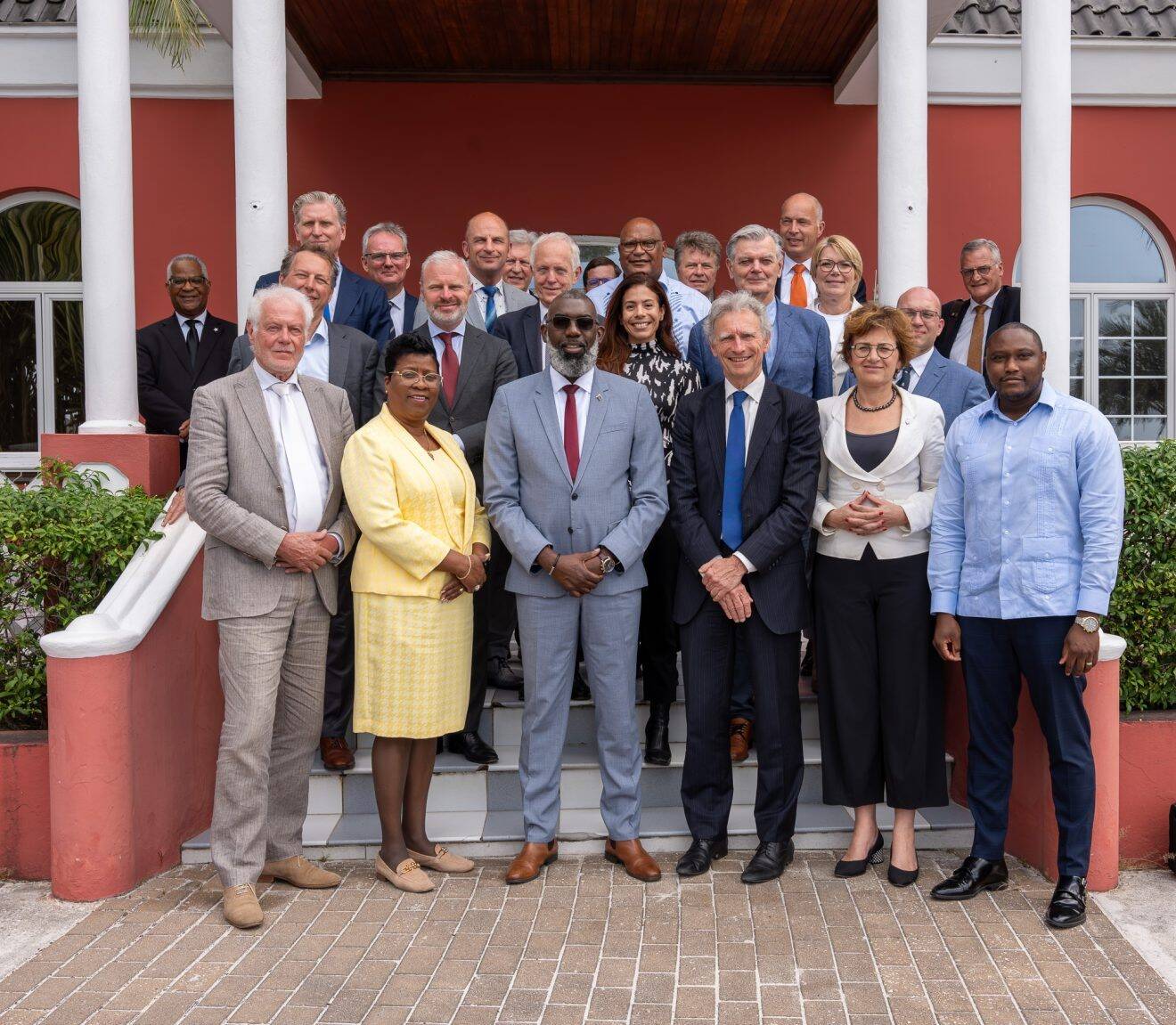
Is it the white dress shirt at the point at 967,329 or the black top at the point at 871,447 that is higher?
the white dress shirt at the point at 967,329

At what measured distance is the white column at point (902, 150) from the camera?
6.91m

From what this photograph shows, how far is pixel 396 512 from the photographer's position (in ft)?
14.6

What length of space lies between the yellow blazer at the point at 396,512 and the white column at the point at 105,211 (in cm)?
250

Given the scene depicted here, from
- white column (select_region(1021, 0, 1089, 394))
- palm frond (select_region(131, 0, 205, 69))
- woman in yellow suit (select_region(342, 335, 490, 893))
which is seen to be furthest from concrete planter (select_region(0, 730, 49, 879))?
palm frond (select_region(131, 0, 205, 69))

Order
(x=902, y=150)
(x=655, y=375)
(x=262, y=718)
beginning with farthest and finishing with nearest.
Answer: (x=902, y=150) < (x=655, y=375) < (x=262, y=718)

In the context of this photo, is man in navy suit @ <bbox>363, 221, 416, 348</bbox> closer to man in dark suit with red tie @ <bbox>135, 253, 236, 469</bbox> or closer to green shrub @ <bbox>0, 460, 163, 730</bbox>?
man in dark suit with red tie @ <bbox>135, 253, 236, 469</bbox>

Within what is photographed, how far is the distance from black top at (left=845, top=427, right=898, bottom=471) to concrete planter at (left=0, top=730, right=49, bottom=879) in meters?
3.57

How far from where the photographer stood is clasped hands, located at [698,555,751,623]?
15.1 ft

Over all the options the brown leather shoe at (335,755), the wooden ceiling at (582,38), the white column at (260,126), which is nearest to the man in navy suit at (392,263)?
the white column at (260,126)

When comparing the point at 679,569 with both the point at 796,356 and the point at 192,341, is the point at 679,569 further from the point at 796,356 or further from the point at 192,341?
the point at 192,341

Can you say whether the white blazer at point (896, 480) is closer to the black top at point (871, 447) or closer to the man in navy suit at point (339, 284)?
the black top at point (871, 447)

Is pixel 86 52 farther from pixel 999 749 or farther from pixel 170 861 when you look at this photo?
pixel 999 749

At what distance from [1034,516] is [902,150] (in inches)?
135

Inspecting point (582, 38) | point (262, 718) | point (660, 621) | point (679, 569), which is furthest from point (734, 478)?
point (582, 38)
